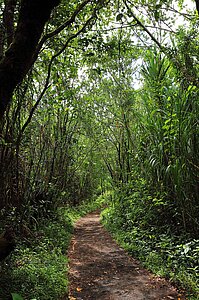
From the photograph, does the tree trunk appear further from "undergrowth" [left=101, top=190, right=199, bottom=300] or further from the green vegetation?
"undergrowth" [left=101, top=190, right=199, bottom=300]

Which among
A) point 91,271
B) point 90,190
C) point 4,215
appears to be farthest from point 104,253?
point 90,190

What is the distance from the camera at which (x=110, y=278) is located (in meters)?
4.41

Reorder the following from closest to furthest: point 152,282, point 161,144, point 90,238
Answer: point 152,282 → point 161,144 → point 90,238

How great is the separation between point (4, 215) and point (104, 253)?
213cm

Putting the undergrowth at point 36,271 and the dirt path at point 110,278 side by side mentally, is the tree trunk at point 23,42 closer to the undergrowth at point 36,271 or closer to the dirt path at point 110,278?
the undergrowth at point 36,271

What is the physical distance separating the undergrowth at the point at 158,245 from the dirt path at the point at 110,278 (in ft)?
0.49

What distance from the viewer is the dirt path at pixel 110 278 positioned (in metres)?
3.74

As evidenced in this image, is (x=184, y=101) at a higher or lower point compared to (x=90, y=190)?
higher

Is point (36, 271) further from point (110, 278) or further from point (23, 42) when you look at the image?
point (23, 42)

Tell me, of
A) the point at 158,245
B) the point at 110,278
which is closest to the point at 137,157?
the point at 158,245

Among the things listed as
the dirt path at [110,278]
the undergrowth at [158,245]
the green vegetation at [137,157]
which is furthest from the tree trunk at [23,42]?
the undergrowth at [158,245]

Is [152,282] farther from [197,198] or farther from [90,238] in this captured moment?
[90,238]

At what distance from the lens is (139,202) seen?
273 inches

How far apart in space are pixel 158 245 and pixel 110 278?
120 centimetres
